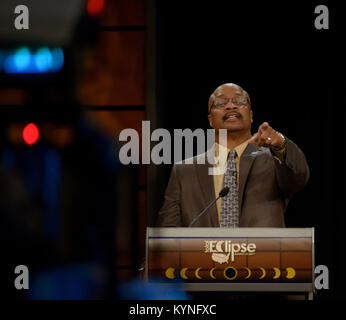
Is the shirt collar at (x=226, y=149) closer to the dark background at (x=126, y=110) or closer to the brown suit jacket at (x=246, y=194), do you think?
the brown suit jacket at (x=246, y=194)

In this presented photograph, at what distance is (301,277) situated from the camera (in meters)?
2.07

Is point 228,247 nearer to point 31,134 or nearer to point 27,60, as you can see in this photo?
point 31,134

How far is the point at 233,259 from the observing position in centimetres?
210

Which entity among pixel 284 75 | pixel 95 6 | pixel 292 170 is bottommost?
pixel 292 170

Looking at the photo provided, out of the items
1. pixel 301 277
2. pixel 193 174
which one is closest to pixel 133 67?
pixel 193 174

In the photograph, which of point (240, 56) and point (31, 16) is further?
point (31, 16)

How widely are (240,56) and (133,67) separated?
2.09 feet

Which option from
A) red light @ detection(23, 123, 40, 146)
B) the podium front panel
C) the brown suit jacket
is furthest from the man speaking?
red light @ detection(23, 123, 40, 146)

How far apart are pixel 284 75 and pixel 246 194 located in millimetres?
848

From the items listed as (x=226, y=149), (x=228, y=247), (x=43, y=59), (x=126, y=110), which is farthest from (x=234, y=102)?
(x=43, y=59)

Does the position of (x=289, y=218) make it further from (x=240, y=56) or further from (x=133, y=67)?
(x=133, y=67)

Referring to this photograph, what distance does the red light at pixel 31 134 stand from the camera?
136 inches

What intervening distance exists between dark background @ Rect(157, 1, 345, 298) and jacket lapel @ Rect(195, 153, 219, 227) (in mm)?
594

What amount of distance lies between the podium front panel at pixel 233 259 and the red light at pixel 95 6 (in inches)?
71.2
